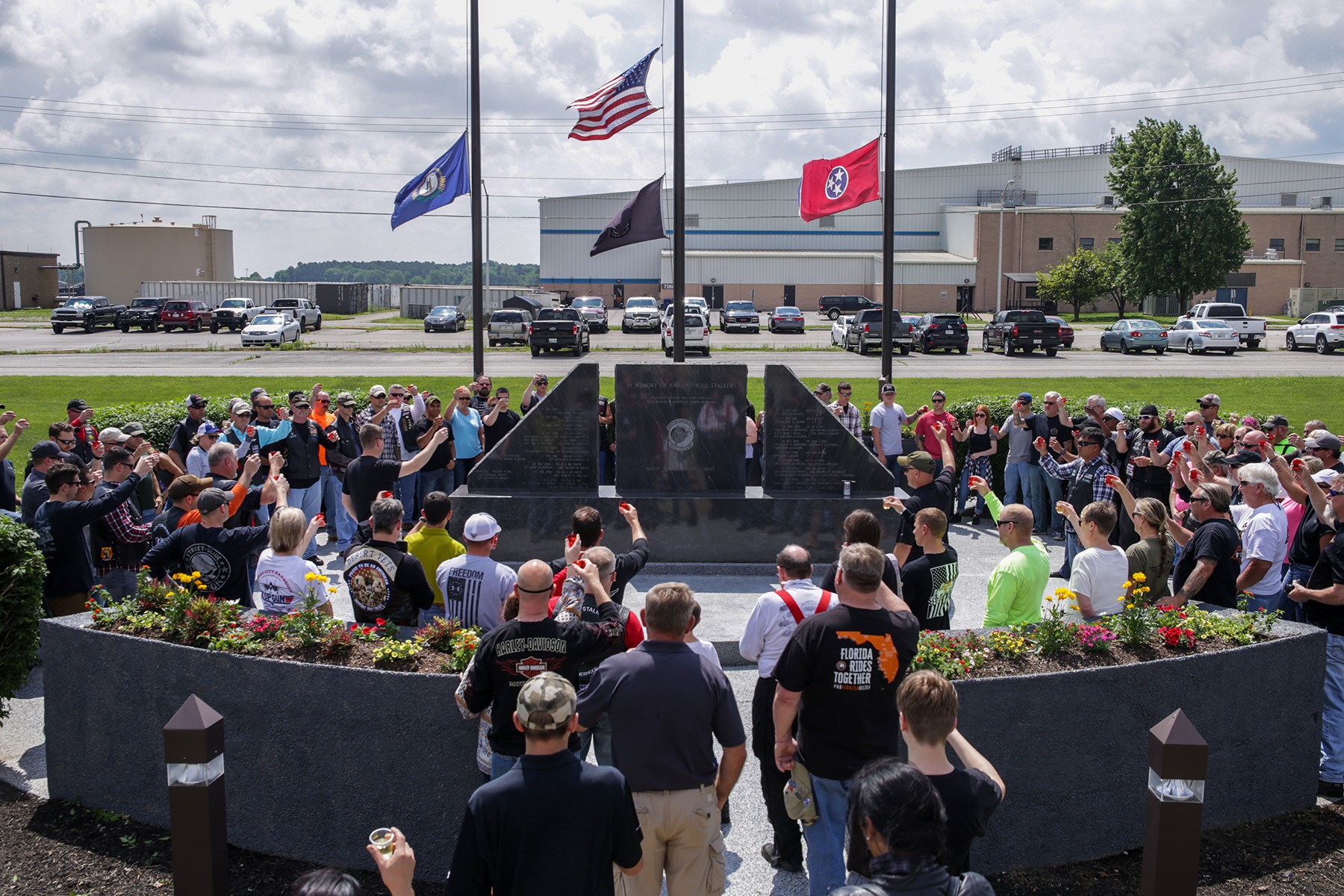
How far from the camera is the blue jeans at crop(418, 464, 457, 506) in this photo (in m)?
12.4

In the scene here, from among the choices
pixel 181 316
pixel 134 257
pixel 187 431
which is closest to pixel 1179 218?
pixel 181 316

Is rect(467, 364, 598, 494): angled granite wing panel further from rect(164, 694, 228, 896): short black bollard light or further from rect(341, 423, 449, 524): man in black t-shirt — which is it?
rect(164, 694, 228, 896): short black bollard light

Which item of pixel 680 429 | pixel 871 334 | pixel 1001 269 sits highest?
pixel 1001 269

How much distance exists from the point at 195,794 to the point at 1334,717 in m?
6.25

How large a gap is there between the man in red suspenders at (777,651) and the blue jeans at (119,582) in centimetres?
541

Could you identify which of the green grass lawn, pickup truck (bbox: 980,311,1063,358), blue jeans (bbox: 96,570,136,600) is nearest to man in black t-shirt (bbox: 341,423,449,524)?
blue jeans (bbox: 96,570,136,600)

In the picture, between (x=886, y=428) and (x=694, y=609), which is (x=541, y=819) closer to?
(x=694, y=609)

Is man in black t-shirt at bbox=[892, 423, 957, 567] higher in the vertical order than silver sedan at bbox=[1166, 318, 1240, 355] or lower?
lower

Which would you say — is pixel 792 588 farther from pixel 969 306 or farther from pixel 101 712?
pixel 969 306

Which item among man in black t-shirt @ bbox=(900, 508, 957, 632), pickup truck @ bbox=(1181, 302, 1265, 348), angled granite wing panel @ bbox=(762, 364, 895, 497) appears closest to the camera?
man in black t-shirt @ bbox=(900, 508, 957, 632)

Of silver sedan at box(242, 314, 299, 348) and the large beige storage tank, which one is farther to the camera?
the large beige storage tank

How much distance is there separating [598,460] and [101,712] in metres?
6.90

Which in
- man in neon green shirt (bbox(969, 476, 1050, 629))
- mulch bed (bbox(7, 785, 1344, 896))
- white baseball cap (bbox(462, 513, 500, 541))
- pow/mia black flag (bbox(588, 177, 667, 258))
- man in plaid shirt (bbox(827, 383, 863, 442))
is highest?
pow/mia black flag (bbox(588, 177, 667, 258))

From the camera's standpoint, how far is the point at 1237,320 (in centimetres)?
4203
